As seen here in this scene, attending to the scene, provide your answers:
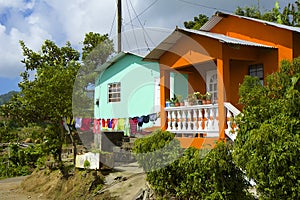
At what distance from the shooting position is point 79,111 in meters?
16.5

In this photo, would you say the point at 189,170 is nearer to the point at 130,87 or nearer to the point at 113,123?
the point at 113,123

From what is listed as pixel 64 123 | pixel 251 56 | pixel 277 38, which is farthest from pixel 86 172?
pixel 277 38

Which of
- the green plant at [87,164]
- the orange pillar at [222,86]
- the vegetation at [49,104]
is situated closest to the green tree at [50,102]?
the vegetation at [49,104]

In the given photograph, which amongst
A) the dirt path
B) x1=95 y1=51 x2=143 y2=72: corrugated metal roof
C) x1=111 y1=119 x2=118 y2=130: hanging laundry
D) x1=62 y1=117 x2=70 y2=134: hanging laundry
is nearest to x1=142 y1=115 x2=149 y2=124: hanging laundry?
x1=111 y1=119 x2=118 y2=130: hanging laundry

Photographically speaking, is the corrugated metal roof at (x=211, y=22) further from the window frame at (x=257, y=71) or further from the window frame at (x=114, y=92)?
the window frame at (x=114, y=92)

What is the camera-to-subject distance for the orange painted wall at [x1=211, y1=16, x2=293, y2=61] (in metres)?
9.45

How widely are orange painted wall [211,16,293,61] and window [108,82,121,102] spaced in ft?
19.6

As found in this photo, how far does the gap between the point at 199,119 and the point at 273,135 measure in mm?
3576

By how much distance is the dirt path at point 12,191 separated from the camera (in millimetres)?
14227

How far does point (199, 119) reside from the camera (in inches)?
374

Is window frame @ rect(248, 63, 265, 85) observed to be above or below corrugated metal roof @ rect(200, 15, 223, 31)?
below

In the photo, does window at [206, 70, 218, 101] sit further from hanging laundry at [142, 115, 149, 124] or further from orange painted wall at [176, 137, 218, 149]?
hanging laundry at [142, 115, 149, 124]

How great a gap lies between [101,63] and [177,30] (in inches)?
A: 360

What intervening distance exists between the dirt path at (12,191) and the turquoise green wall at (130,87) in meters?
4.84
